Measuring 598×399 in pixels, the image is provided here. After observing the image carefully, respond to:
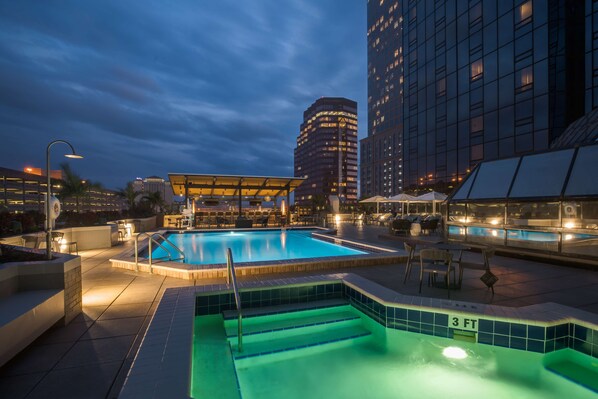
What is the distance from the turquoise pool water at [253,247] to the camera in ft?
28.5

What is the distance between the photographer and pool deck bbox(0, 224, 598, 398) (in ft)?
6.97

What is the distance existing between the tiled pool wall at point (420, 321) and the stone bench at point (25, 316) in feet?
5.24

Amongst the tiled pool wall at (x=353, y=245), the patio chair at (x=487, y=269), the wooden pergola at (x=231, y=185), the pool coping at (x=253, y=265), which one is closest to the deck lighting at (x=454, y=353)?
the patio chair at (x=487, y=269)

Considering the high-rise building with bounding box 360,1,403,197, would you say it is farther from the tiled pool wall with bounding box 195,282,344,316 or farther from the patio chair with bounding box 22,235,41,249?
the patio chair with bounding box 22,235,41,249

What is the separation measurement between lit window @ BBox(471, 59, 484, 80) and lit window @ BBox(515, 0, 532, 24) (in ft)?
9.89

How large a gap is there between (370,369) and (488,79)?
23602 mm

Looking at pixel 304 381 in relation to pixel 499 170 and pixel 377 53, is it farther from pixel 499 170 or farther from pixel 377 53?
pixel 377 53

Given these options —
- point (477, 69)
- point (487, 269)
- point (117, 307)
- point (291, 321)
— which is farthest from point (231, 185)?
point (477, 69)

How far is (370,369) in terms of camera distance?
3166 millimetres

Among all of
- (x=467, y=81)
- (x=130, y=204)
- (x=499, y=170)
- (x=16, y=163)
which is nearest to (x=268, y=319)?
(x=499, y=170)

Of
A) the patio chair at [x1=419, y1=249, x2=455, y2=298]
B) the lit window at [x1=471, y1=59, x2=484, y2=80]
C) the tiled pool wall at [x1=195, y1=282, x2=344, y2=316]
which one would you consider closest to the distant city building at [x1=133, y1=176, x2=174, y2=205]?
the tiled pool wall at [x1=195, y1=282, x2=344, y2=316]

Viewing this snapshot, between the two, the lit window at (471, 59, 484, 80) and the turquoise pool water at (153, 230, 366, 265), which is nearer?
the turquoise pool water at (153, 230, 366, 265)

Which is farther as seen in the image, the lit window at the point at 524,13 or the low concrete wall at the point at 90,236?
the lit window at the point at 524,13

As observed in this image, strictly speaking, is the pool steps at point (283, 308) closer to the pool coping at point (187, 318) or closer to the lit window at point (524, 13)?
the pool coping at point (187, 318)
